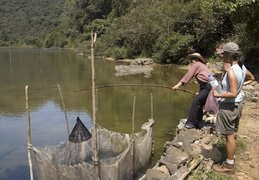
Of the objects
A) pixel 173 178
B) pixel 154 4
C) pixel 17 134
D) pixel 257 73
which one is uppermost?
pixel 154 4

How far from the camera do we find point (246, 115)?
6680 millimetres

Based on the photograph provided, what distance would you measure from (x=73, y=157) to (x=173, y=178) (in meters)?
2.27

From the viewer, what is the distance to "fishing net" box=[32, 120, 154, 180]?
4055 mm

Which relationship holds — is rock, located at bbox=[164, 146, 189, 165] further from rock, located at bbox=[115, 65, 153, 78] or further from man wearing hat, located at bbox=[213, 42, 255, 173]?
rock, located at bbox=[115, 65, 153, 78]

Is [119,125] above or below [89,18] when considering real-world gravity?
below

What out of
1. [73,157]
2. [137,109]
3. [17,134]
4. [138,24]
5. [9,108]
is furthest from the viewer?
[138,24]

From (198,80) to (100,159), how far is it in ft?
8.21

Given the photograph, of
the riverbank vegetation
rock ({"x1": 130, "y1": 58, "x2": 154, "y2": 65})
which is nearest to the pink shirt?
the riverbank vegetation

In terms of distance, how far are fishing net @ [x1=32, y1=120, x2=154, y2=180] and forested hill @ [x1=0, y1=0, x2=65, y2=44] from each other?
98.1 metres

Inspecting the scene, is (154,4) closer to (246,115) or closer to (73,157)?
(246,115)

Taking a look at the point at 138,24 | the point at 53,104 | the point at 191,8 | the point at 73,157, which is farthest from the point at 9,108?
the point at 138,24

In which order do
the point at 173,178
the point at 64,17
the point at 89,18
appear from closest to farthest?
the point at 173,178 < the point at 89,18 < the point at 64,17

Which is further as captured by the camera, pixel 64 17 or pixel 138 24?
pixel 64 17

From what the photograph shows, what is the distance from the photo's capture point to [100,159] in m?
4.69
